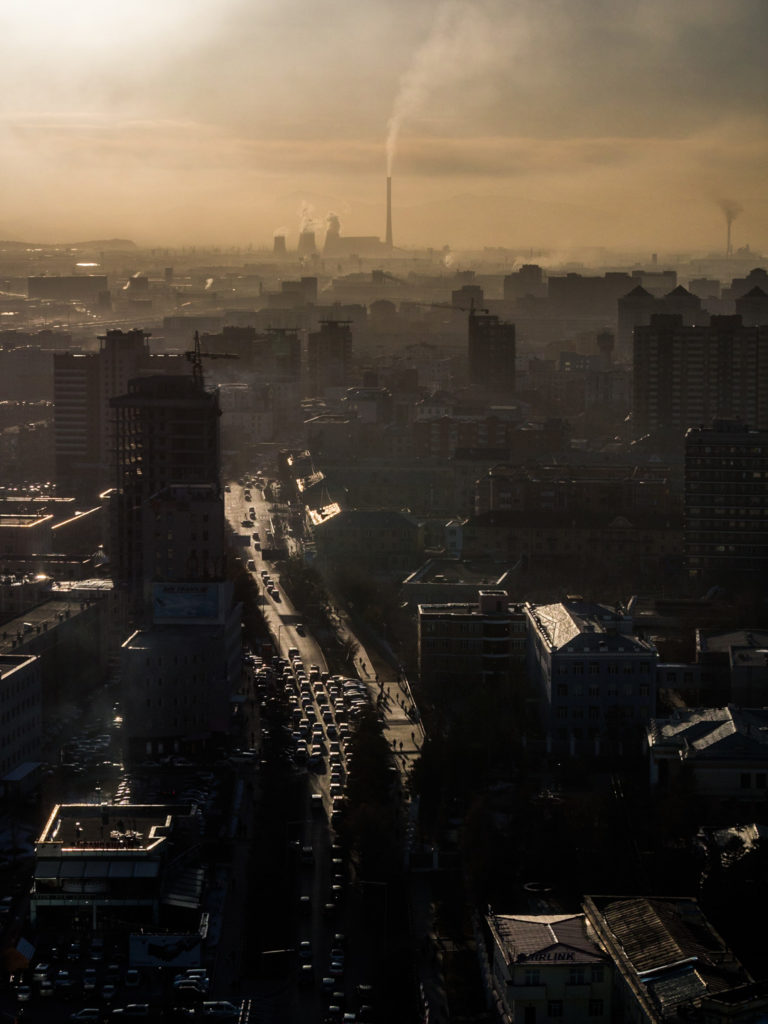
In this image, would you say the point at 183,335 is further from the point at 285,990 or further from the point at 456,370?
the point at 285,990

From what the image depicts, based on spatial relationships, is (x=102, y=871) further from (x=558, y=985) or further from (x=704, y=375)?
(x=704, y=375)

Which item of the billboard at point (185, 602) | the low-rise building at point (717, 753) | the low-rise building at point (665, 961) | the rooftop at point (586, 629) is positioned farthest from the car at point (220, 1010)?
the billboard at point (185, 602)

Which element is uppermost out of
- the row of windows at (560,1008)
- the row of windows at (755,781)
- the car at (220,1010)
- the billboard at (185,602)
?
the billboard at (185,602)

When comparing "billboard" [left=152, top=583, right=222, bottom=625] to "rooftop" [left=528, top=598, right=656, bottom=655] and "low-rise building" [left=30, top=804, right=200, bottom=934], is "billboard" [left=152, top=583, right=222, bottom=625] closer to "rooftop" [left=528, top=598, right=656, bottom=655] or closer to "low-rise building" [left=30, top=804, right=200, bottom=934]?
"rooftop" [left=528, top=598, right=656, bottom=655]

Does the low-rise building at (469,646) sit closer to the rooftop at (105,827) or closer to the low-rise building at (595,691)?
the low-rise building at (595,691)

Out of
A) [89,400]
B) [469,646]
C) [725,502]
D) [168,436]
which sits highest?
[89,400]

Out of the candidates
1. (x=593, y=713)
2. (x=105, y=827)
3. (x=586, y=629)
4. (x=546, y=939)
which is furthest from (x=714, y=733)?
(x=105, y=827)
